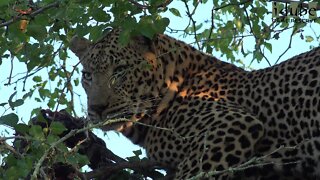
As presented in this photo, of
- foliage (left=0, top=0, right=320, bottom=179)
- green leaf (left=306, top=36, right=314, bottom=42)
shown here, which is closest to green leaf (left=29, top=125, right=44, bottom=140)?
foliage (left=0, top=0, right=320, bottom=179)

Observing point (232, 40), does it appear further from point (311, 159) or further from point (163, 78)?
point (311, 159)

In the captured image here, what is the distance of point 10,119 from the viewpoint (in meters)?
4.38

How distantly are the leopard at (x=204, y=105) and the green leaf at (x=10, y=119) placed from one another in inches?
37.5

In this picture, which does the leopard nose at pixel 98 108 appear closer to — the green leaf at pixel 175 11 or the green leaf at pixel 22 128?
the green leaf at pixel 175 11

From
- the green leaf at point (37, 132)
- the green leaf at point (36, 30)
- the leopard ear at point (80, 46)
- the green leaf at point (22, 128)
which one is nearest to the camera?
the green leaf at point (37, 132)

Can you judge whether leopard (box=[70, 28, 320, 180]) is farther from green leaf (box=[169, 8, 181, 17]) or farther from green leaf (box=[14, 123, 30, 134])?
green leaf (box=[14, 123, 30, 134])

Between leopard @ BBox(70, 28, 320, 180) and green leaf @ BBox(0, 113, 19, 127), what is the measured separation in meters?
0.95

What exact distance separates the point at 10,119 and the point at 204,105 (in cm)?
209

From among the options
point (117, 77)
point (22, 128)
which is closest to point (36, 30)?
point (22, 128)

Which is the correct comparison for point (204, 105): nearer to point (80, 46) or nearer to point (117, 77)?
point (117, 77)

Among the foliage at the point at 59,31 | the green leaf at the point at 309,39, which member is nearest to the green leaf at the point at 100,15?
the foliage at the point at 59,31

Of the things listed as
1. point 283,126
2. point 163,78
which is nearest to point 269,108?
point 283,126

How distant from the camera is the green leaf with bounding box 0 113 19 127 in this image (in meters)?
4.36

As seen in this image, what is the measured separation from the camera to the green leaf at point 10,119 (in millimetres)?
4359
